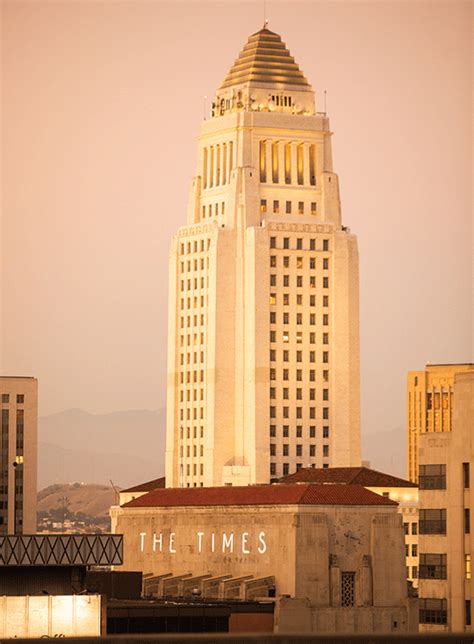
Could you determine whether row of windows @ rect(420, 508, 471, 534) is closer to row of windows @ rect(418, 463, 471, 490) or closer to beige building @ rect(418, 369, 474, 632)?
beige building @ rect(418, 369, 474, 632)

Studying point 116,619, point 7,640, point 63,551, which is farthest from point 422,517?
point 7,640

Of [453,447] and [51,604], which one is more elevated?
[453,447]

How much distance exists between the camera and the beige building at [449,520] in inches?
7397

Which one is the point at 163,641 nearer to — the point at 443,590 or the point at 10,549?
the point at 10,549

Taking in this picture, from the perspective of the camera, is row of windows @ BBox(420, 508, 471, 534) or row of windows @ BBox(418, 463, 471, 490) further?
row of windows @ BBox(418, 463, 471, 490)

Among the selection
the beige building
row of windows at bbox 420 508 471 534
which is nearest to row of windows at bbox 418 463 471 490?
the beige building

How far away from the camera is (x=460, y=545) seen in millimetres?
188625

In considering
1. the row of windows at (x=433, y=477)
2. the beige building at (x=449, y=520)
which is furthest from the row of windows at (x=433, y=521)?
the row of windows at (x=433, y=477)

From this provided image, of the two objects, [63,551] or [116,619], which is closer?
[63,551]

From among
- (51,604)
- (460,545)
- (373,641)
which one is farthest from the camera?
(460,545)

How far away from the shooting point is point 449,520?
190750 mm

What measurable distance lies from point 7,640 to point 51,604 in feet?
42.5

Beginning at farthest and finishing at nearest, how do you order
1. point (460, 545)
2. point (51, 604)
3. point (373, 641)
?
1. point (460, 545)
2. point (51, 604)
3. point (373, 641)

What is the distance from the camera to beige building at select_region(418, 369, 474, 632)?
188m
